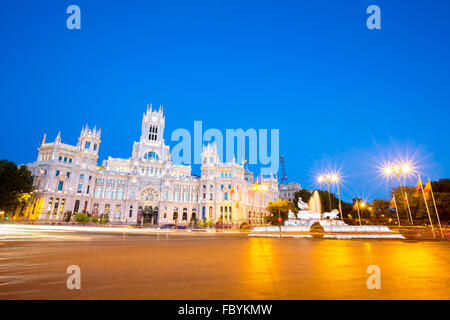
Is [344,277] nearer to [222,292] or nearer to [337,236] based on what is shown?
[222,292]

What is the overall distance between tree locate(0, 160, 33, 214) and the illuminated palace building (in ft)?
30.4

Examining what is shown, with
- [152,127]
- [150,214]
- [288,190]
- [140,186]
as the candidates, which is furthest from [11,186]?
[288,190]

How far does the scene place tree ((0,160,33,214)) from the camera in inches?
1874

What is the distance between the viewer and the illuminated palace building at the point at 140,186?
65188mm

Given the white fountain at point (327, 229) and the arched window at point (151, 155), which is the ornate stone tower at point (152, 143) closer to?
the arched window at point (151, 155)

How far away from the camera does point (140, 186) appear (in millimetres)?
78750

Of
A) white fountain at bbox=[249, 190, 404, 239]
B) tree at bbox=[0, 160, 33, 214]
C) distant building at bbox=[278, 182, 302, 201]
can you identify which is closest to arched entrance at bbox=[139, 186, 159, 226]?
tree at bbox=[0, 160, 33, 214]

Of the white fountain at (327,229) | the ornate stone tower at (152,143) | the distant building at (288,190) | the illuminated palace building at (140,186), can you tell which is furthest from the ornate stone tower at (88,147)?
the distant building at (288,190)

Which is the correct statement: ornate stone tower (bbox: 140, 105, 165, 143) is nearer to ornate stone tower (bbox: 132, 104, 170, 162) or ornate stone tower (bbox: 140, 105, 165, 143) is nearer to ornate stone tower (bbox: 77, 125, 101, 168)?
ornate stone tower (bbox: 132, 104, 170, 162)

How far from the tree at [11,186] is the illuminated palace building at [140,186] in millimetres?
9255

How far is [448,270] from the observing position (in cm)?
696

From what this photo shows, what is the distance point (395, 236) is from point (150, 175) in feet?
237

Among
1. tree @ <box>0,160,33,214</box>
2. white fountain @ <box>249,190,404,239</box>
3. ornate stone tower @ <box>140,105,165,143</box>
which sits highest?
ornate stone tower @ <box>140,105,165,143</box>
